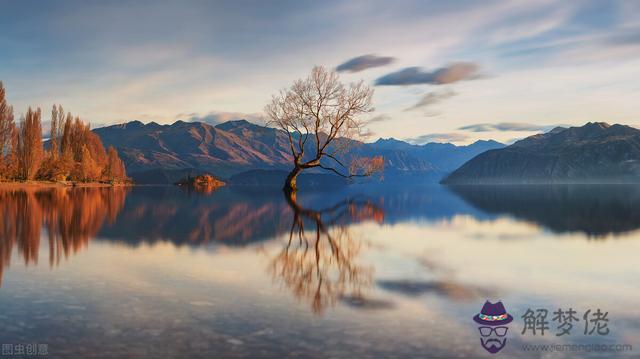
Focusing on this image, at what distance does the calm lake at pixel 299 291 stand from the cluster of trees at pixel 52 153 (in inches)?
4490

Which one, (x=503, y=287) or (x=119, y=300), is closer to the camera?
(x=119, y=300)

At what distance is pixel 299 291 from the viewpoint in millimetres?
11023

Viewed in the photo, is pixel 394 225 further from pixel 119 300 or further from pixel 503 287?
pixel 119 300

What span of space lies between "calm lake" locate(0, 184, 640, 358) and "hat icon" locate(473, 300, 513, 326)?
0.64 ft

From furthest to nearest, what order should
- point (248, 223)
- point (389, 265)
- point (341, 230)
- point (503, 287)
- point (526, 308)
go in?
point (248, 223) → point (341, 230) → point (389, 265) → point (503, 287) → point (526, 308)

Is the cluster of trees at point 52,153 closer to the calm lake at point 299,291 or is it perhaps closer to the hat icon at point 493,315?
the calm lake at point 299,291

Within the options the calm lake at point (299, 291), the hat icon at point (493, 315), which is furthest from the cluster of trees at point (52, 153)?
the hat icon at point (493, 315)

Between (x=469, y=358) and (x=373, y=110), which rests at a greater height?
(x=373, y=110)

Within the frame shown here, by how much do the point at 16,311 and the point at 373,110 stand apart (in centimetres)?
6415

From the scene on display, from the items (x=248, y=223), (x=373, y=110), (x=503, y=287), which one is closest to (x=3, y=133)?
(x=373, y=110)

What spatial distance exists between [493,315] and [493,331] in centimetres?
77

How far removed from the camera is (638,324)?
9.04 meters

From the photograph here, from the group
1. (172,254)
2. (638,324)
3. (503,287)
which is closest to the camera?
(638,324)

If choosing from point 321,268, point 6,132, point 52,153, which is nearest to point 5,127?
point 6,132
